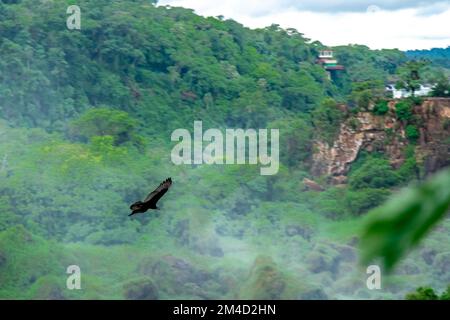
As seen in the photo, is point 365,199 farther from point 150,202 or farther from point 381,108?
point 150,202

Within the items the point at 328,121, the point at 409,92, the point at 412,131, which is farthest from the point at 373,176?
Answer: the point at 409,92

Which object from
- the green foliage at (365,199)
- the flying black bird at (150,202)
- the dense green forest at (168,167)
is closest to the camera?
the flying black bird at (150,202)

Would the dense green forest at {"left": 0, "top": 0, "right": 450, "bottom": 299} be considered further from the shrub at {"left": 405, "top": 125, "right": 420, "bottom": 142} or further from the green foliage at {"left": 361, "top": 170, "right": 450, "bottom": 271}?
the green foliage at {"left": 361, "top": 170, "right": 450, "bottom": 271}

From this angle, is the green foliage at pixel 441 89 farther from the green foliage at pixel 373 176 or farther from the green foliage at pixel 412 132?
the green foliage at pixel 373 176

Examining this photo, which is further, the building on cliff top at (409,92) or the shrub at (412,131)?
the building on cliff top at (409,92)

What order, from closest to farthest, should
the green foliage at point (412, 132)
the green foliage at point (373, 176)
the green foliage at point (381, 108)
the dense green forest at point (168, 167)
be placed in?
the dense green forest at point (168, 167), the green foliage at point (373, 176), the green foliage at point (381, 108), the green foliage at point (412, 132)

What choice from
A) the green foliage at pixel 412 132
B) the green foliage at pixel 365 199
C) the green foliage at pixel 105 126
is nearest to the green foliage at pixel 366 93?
the green foliage at pixel 412 132
